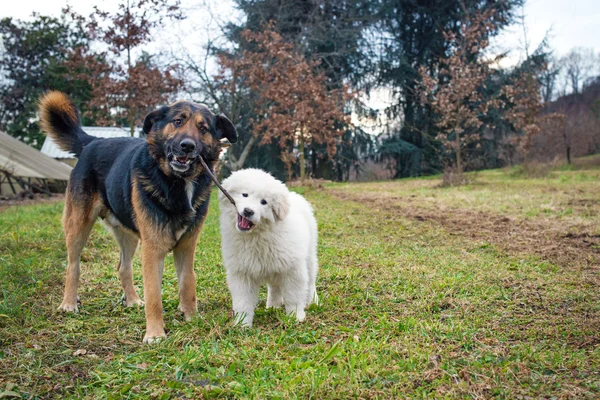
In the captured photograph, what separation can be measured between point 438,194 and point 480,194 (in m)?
1.29

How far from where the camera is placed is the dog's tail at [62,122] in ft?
16.5

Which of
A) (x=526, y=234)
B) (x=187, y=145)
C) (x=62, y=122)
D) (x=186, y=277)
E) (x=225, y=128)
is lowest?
(x=526, y=234)

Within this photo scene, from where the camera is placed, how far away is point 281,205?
4180mm

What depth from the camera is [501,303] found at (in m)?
4.29

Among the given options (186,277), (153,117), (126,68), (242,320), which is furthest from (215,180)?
(126,68)

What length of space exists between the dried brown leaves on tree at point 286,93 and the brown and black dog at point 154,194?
47.8 ft

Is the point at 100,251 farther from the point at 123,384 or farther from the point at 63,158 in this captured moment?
the point at 63,158

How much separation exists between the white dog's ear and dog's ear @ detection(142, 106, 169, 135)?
1133mm

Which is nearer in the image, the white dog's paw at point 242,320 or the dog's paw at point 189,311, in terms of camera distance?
the white dog's paw at point 242,320

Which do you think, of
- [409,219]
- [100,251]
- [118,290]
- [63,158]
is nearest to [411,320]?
[118,290]

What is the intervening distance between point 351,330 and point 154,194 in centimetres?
184

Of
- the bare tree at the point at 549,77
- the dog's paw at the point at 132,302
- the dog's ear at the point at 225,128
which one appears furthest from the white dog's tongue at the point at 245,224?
the bare tree at the point at 549,77

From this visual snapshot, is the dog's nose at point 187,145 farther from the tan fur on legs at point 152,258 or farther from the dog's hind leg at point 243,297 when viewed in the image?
the dog's hind leg at point 243,297

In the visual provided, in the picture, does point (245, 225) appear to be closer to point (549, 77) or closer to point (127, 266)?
point (127, 266)
